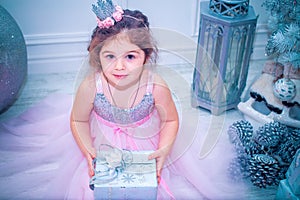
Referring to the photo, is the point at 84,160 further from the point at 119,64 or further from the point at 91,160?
the point at 119,64

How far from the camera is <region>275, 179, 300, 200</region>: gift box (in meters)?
1.37

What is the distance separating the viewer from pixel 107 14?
1.30 m

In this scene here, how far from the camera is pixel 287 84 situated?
5.88 ft

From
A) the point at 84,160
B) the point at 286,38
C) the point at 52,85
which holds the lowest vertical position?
the point at 52,85

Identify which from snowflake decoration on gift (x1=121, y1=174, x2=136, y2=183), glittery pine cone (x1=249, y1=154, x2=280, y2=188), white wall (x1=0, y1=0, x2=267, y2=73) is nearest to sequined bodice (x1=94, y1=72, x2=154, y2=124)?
snowflake decoration on gift (x1=121, y1=174, x2=136, y2=183)

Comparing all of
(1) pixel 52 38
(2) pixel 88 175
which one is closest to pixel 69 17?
(1) pixel 52 38

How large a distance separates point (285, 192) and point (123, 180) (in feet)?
1.82

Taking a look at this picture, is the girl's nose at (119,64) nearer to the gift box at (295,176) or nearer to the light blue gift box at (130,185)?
the light blue gift box at (130,185)

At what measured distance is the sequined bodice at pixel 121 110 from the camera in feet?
4.66

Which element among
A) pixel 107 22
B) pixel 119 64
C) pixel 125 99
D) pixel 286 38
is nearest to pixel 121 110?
pixel 125 99

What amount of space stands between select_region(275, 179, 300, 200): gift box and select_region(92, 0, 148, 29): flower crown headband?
769 mm

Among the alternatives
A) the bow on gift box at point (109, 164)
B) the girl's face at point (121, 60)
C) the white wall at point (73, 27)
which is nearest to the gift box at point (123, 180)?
the bow on gift box at point (109, 164)

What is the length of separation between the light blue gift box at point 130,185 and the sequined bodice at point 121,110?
204mm

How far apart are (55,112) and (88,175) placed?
0.53 m
